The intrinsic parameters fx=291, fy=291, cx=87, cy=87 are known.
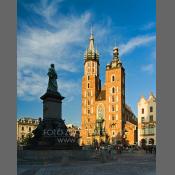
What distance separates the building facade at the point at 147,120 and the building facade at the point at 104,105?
11.3 m

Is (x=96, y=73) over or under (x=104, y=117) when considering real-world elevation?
over

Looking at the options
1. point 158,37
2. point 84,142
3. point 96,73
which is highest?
point 96,73

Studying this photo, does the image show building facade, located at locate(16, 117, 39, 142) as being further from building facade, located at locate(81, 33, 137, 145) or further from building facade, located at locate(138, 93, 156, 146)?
building facade, located at locate(138, 93, 156, 146)

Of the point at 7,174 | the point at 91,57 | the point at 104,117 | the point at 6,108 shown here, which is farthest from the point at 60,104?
the point at 91,57

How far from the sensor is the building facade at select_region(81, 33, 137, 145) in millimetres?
Answer: 53719

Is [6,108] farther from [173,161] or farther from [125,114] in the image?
[125,114]

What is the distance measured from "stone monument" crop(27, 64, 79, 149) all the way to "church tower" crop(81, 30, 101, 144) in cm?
3439

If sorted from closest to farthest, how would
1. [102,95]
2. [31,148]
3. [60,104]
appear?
[31,148], [60,104], [102,95]

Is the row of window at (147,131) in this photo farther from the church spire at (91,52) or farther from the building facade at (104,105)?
the church spire at (91,52)

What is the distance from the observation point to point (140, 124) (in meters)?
41.4

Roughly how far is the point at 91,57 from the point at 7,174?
5542 centimetres

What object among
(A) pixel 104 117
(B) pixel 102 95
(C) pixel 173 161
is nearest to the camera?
(C) pixel 173 161

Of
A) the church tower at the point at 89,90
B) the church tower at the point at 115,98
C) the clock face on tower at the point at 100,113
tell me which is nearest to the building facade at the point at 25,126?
the church tower at the point at 89,90

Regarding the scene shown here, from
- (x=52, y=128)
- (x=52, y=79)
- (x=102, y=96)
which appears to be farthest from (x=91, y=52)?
(x=52, y=128)
